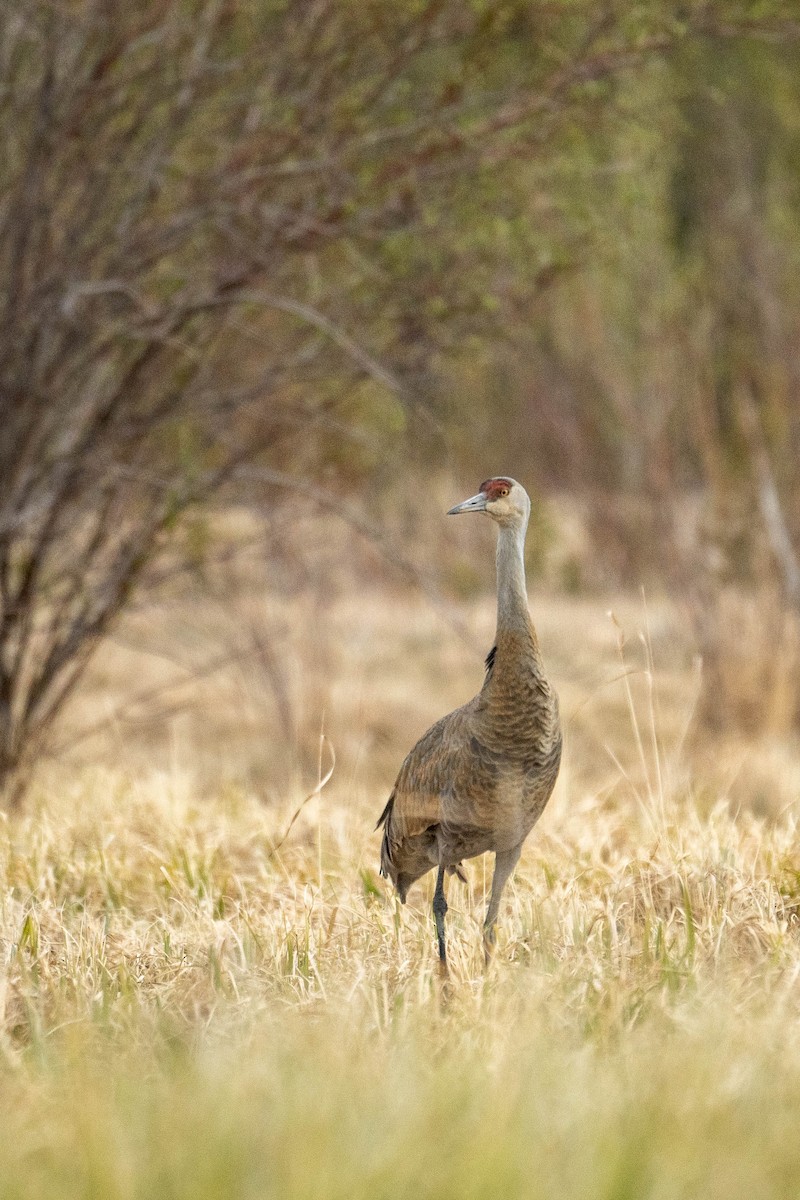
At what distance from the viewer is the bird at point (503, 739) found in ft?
10.3

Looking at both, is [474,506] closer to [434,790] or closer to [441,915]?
[434,790]

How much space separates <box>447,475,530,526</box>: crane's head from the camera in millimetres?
3094

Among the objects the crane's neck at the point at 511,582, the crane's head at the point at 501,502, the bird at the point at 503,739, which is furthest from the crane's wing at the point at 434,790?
the crane's head at the point at 501,502

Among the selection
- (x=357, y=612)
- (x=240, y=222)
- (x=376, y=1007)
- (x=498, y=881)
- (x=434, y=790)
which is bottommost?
(x=376, y=1007)

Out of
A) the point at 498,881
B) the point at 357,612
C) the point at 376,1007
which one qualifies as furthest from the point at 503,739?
the point at 357,612

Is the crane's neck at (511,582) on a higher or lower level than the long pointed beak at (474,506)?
lower

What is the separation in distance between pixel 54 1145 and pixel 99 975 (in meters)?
0.98

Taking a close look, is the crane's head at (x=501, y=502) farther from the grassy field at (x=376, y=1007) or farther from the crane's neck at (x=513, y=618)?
the grassy field at (x=376, y=1007)

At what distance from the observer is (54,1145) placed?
2.21m

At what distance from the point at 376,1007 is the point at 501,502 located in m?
0.98

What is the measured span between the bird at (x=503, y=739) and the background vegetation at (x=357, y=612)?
22 cm

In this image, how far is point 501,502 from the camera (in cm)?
312

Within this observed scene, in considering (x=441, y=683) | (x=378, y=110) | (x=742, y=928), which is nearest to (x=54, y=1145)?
(x=742, y=928)

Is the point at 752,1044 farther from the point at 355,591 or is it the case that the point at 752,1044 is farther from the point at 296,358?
the point at 355,591
